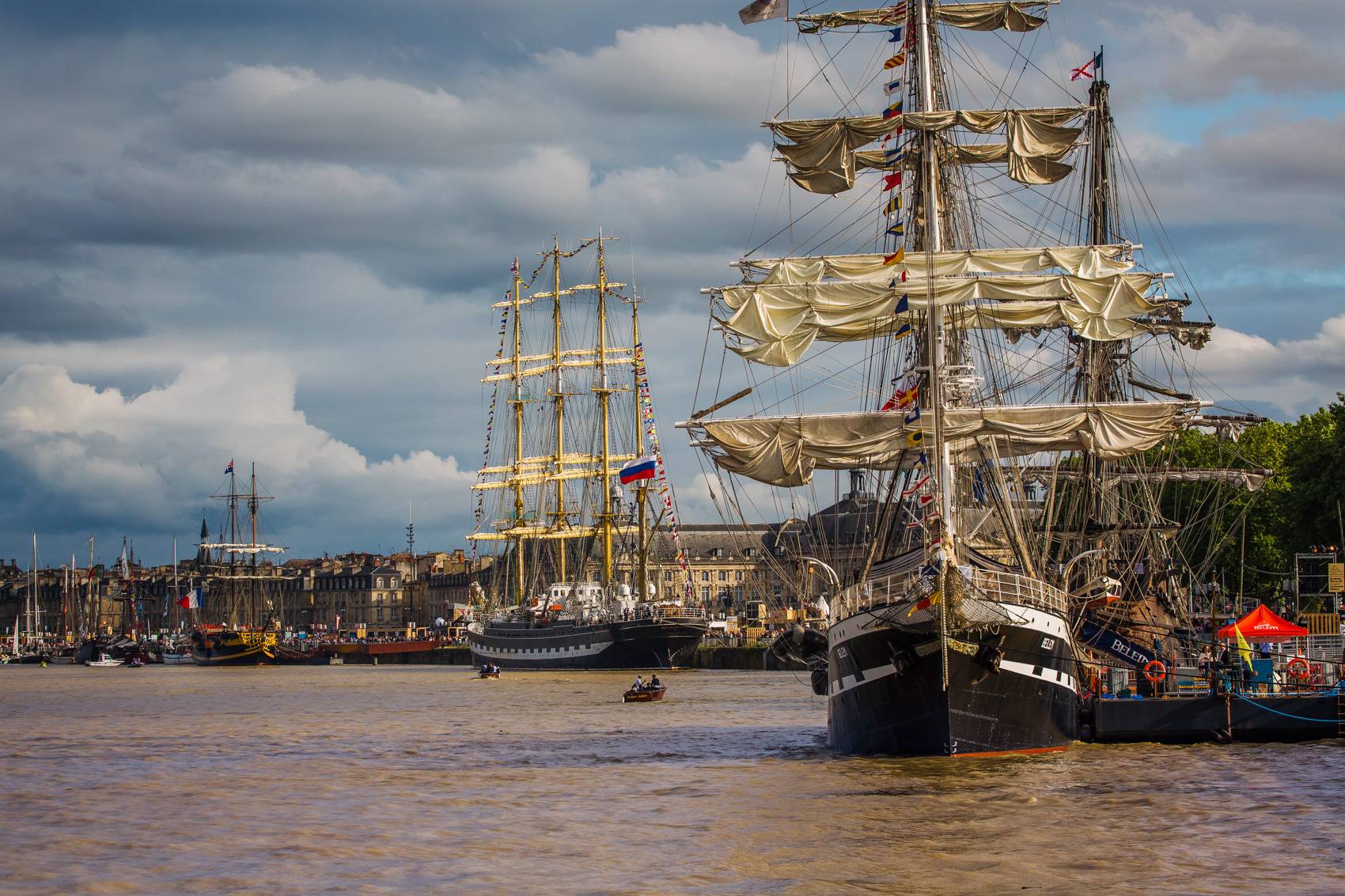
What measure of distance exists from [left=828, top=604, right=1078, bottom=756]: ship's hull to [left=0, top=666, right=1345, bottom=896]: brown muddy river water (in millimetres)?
667

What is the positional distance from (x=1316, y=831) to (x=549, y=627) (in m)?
102

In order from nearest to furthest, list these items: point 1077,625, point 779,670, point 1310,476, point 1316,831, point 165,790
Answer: point 1316,831, point 165,790, point 1077,625, point 1310,476, point 779,670

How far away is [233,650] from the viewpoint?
169 m

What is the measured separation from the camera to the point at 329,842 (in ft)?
94.2

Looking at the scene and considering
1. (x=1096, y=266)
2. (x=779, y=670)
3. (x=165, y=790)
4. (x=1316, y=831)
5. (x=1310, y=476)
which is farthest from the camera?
(x=779, y=670)

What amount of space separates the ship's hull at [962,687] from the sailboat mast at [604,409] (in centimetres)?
8489

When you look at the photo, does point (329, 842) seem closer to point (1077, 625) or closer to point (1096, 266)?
point (1077, 625)

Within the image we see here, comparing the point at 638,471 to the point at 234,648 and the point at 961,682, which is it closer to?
the point at 234,648

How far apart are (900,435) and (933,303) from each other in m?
6.67

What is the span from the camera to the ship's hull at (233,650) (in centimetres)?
16900

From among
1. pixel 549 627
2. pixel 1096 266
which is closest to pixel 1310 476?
pixel 1096 266

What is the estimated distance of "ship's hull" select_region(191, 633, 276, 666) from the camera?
169000mm

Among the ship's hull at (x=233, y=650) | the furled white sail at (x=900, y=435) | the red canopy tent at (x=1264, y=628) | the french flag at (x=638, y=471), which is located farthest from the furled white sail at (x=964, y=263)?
the ship's hull at (x=233, y=650)

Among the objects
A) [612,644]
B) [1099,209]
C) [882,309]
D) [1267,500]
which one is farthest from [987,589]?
[612,644]
